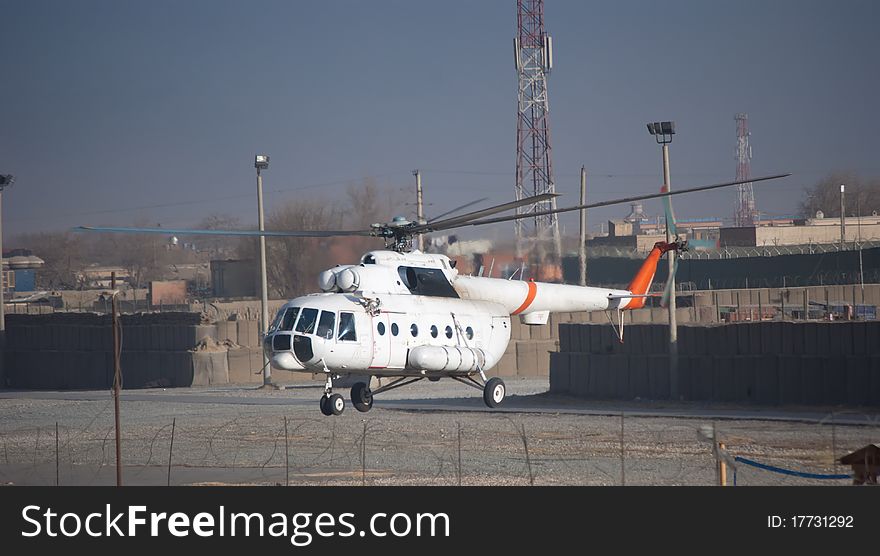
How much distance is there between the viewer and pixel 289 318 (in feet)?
78.5

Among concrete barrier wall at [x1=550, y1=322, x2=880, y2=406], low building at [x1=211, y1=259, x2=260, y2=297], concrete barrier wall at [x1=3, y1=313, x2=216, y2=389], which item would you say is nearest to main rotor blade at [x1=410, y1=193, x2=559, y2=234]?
concrete barrier wall at [x1=550, y1=322, x2=880, y2=406]

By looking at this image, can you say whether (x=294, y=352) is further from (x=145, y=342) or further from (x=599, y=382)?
(x=145, y=342)

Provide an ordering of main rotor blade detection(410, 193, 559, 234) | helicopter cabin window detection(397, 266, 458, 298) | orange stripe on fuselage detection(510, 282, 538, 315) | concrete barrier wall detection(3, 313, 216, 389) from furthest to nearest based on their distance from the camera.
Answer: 1. concrete barrier wall detection(3, 313, 216, 389)
2. orange stripe on fuselage detection(510, 282, 538, 315)
3. helicopter cabin window detection(397, 266, 458, 298)
4. main rotor blade detection(410, 193, 559, 234)

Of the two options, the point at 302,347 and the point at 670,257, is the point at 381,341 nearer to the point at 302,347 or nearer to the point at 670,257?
the point at 302,347

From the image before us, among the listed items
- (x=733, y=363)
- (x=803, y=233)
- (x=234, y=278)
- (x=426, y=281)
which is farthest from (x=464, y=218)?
(x=803, y=233)

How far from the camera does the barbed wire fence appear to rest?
61.5ft

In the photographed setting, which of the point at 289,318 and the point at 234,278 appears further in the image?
the point at 234,278

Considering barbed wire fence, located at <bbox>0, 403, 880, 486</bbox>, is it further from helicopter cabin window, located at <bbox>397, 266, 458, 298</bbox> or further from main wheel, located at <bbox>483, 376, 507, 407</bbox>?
helicopter cabin window, located at <bbox>397, 266, 458, 298</bbox>

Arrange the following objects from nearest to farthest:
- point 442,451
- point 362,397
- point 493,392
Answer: point 442,451 → point 362,397 → point 493,392

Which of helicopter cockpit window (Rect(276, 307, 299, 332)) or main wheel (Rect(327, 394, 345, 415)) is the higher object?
helicopter cockpit window (Rect(276, 307, 299, 332))

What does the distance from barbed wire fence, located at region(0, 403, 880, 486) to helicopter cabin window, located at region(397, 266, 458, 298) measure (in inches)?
124

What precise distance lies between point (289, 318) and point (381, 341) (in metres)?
2.11
